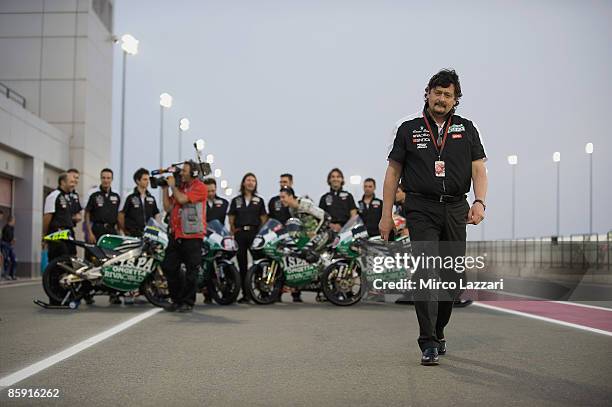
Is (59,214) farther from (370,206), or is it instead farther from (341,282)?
(370,206)

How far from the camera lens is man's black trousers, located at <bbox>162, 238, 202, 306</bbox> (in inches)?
465

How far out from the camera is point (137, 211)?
1441 cm

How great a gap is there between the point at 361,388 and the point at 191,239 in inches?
265

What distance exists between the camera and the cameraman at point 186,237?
38.8 feet

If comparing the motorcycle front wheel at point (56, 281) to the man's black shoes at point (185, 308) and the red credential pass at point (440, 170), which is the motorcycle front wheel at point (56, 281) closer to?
the man's black shoes at point (185, 308)

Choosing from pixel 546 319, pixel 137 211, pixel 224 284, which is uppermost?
pixel 137 211

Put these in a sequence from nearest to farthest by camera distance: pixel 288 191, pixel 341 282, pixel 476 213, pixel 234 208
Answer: pixel 476 213 < pixel 341 282 < pixel 288 191 < pixel 234 208

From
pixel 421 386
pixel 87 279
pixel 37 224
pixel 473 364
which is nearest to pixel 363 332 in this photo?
pixel 473 364

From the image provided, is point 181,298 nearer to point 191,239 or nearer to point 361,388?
point 191,239

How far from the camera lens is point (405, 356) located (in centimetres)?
699

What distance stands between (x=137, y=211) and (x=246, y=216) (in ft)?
5.98

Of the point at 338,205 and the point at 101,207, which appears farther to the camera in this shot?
the point at 338,205

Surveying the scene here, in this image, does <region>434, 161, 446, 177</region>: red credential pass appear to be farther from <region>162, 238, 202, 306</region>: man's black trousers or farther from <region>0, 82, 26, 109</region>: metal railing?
<region>0, 82, 26, 109</region>: metal railing

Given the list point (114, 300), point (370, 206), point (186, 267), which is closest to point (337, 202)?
point (370, 206)
